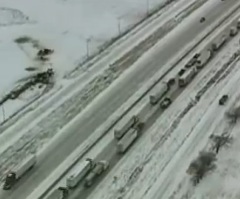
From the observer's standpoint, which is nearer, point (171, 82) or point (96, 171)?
point (96, 171)

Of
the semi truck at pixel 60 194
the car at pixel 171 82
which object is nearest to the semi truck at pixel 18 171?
the semi truck at pixel 60 194

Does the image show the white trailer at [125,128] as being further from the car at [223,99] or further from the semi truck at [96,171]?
the car at [223,99]

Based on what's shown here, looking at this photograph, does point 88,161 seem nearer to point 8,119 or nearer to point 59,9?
point 8,119

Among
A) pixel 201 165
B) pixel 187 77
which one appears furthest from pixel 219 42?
pixel 201 165

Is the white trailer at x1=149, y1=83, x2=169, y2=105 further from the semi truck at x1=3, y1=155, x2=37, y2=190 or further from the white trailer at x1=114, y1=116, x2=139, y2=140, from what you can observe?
the semi truck at x1=3, y1=155, x2=37, y2=190

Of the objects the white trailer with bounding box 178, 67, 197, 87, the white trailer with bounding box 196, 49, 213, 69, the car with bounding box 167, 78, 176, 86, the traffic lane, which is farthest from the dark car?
the white trailer with bounding box 196, 49, 213, 69

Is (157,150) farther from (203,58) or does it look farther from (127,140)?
(203,58)

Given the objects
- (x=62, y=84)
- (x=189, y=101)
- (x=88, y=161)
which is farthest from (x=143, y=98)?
(x=88, y=161)
